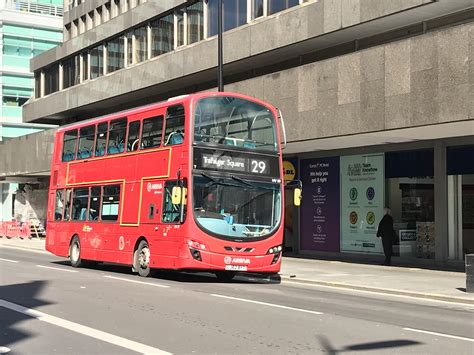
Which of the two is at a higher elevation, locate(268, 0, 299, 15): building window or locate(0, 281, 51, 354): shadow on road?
locate(268, 0, 299, 15): building window

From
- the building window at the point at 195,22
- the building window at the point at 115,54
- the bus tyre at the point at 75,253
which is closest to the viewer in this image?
the bus tyre at the point at 75,253

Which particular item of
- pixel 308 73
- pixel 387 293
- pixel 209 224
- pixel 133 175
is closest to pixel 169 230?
pixel 209 224

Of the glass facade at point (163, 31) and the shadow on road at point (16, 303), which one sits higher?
the glass facade at point (163, 31)

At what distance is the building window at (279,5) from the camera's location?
76.3 ft

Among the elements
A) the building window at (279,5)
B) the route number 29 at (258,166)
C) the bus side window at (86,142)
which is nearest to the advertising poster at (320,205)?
the building window at (279,5)

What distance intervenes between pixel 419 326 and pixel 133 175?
9.58 metres

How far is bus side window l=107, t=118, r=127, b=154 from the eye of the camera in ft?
57.0

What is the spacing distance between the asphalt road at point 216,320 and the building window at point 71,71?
27847mm

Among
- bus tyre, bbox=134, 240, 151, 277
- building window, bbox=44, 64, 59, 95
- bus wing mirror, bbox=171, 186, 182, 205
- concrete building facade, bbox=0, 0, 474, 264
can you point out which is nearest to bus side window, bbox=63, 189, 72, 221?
bus tyre, bbox=134, 240, 151, 277

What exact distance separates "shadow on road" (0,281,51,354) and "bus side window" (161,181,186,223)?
10.6 ft

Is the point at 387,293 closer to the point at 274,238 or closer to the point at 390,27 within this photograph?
the point at 274,238

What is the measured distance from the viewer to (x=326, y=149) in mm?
24062

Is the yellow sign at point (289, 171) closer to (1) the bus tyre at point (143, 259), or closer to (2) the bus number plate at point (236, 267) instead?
(1) the bus tyre at point (143, 259)

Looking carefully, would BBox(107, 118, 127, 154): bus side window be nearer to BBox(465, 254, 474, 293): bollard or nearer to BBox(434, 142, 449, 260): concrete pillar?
BBox(465, 254, 474, 293): bollard
